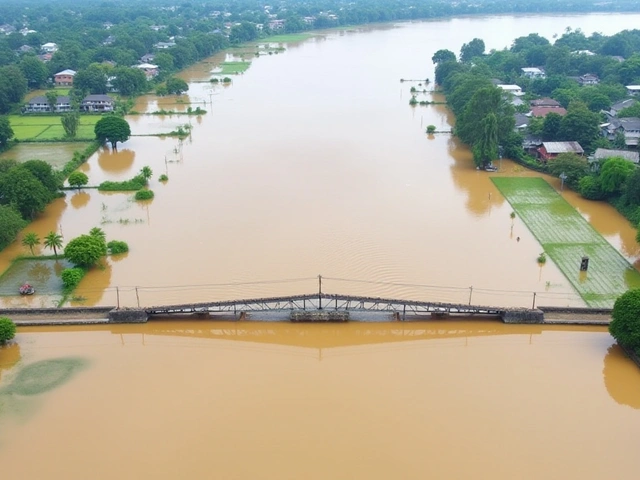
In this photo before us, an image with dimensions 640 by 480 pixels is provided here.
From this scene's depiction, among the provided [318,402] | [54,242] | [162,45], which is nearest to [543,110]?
[318,402]

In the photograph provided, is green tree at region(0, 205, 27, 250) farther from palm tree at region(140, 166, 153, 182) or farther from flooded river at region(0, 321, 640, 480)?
palm tree at region(140, 166, 153, 182)

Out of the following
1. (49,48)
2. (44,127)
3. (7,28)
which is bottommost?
(44,127)

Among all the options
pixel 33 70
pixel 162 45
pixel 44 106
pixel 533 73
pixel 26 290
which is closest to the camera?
pixel 26 290

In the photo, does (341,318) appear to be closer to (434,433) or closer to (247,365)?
(247,365)

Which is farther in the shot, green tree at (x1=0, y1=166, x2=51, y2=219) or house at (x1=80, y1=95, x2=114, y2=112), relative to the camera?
house at (x1=80, y1=95, x2=114, y2=112)

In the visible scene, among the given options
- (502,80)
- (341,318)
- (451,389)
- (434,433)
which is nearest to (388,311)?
(341,318)

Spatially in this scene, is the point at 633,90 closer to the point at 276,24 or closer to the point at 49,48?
the point at 49,48

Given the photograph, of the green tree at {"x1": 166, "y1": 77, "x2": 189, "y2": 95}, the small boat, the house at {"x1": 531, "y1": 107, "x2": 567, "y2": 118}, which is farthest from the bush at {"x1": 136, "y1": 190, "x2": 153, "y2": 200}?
the house at {"x1": 531, "y1": 107, "x2": 567, "y2": 118}
